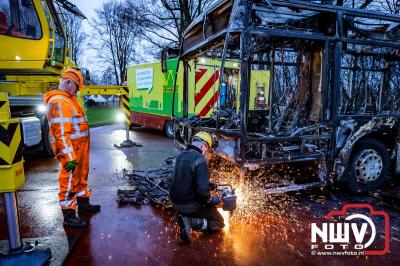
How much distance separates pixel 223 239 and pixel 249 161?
1075 millimetres

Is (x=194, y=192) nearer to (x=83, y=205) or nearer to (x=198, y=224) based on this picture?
(x=198, y=224)

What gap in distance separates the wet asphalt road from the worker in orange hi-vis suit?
0.31 meters

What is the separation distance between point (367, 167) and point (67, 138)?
4510 millimetres

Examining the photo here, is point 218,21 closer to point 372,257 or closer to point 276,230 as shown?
point 276,230

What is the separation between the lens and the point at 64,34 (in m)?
7.26

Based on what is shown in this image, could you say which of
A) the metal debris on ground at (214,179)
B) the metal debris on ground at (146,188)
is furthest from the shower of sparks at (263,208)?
the metal debris on ground at (146,188)

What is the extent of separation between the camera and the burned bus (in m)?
3.82

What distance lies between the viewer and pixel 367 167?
15.3 ft

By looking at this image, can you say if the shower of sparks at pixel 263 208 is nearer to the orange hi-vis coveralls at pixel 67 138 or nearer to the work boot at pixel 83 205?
the work boot at pixel 83 205

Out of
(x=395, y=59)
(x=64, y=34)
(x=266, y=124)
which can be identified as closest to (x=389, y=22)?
(x=395, y=59)

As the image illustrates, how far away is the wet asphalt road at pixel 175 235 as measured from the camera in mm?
2926

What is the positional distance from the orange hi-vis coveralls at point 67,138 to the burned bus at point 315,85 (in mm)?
1801

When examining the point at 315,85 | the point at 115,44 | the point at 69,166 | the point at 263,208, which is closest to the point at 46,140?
the point at 69,166

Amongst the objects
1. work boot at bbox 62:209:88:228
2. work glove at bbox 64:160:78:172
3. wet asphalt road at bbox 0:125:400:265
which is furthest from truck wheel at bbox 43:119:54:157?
work glove at bbox 64:160:78:172
